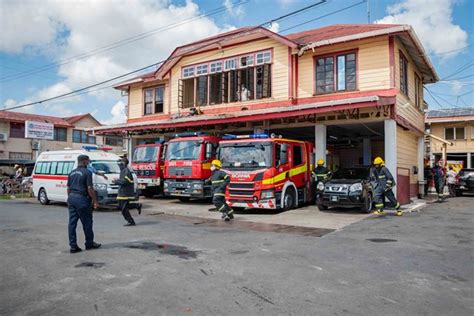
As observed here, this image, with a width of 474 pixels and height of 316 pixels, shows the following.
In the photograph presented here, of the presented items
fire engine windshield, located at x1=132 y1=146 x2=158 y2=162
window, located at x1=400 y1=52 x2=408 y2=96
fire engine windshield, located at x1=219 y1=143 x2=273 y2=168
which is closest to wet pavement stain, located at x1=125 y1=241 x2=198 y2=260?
fire engine windshield, located at x1=219 y1=143 x2=273 y2=168

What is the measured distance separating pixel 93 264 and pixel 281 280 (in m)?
2.98

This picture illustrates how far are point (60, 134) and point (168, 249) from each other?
37.2m

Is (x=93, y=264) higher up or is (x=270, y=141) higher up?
(x=270, y=141)

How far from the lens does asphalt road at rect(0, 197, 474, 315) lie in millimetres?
4195

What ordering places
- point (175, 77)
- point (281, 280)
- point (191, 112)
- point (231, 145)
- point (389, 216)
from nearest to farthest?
point (281, 280)
point (389, 216)
point (231, 145)
point (191, 112)
point (175, 77)

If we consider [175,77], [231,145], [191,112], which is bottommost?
[231,145]

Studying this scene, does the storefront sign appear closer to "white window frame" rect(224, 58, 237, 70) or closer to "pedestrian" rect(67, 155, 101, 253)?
"white window frame" rect(224, 58, 237, 70)

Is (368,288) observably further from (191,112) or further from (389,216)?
(191,112)

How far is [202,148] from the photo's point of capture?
50.1ft

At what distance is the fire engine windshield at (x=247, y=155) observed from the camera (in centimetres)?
1234

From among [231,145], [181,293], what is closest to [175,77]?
[231,145]

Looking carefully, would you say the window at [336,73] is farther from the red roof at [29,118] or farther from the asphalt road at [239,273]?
the red roof at [29,118]

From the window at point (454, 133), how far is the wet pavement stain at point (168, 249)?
32.5 m

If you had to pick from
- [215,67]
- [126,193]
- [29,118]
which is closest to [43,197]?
[126,193]
